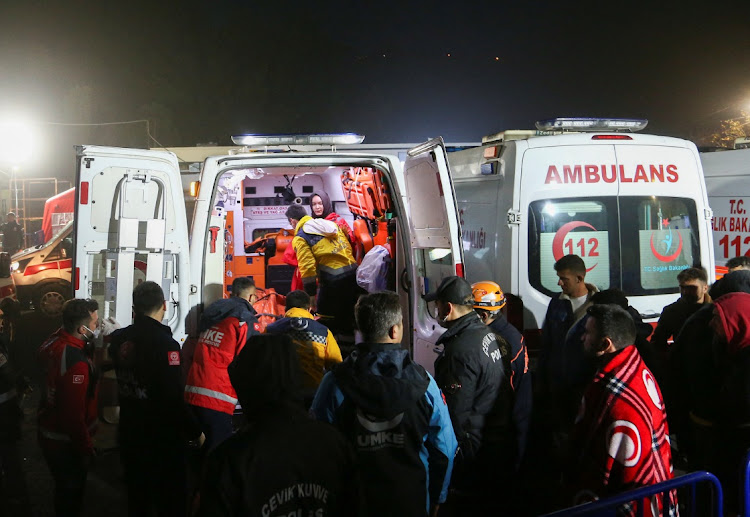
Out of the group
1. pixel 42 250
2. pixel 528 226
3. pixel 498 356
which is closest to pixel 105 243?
pixel 498 356

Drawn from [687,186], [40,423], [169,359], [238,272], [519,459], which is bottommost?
[519,459]

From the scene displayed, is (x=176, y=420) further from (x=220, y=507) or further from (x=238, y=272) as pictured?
(x=238, y=272)

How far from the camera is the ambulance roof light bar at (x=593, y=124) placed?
6343mm

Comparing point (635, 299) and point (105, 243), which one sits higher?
point (105, 243)

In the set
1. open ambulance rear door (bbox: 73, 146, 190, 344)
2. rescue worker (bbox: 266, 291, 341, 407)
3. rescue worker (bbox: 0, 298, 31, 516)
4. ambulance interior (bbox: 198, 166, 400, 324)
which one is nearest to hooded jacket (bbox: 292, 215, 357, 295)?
ambulance interior (bbox: 198, 166, 400, 324)

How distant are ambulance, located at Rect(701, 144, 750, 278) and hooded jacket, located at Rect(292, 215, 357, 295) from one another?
5043 millimetres

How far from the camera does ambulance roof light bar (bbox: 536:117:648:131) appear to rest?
20.8 feet

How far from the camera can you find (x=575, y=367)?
13.8 feet

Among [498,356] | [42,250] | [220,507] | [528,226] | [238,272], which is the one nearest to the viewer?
[220,507]

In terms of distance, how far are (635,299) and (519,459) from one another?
2.48 meters

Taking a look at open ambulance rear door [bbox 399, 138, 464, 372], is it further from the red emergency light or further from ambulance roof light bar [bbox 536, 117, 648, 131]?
ambulance roof light bar [bbox 536, 117, 648, 131]

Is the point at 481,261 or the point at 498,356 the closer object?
the point at 498,356

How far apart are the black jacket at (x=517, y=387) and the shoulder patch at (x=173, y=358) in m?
1.96

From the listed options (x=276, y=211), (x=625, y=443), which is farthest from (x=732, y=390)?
(x=276, y=211)
